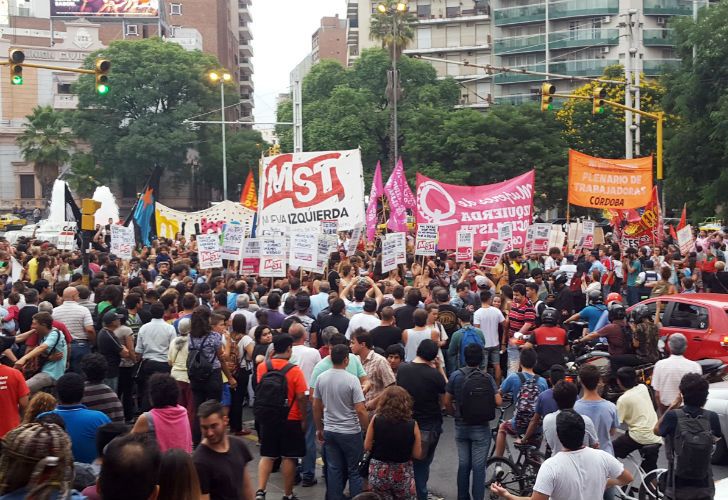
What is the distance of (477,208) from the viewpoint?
2081 centimetres

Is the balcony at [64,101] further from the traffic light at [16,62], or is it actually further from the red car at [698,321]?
the red car at [698,321]

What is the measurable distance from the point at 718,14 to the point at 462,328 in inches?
930

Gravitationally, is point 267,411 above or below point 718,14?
below

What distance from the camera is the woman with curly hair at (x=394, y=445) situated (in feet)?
24.9

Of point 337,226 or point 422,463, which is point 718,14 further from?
point 422,463

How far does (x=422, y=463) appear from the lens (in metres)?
8.51

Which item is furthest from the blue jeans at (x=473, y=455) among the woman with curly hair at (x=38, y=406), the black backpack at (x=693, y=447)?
the woman with curly hair at (x=38, y=406)

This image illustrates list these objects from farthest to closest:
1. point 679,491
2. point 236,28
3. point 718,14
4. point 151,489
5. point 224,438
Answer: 1. point 236,28
2. point 718,14
3. point 679,491
4. point 224,438
5. point 151,489

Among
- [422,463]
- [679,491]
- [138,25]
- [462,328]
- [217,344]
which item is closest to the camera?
[679,491]

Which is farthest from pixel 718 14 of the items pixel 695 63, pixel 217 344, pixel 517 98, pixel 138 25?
pixel 138 25

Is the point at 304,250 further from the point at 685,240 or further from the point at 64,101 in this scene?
the point at 64,101

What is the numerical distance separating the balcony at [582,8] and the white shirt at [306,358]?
235 feet

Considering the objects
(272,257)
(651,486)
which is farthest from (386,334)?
(272,257)

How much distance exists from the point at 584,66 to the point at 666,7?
7.29m
